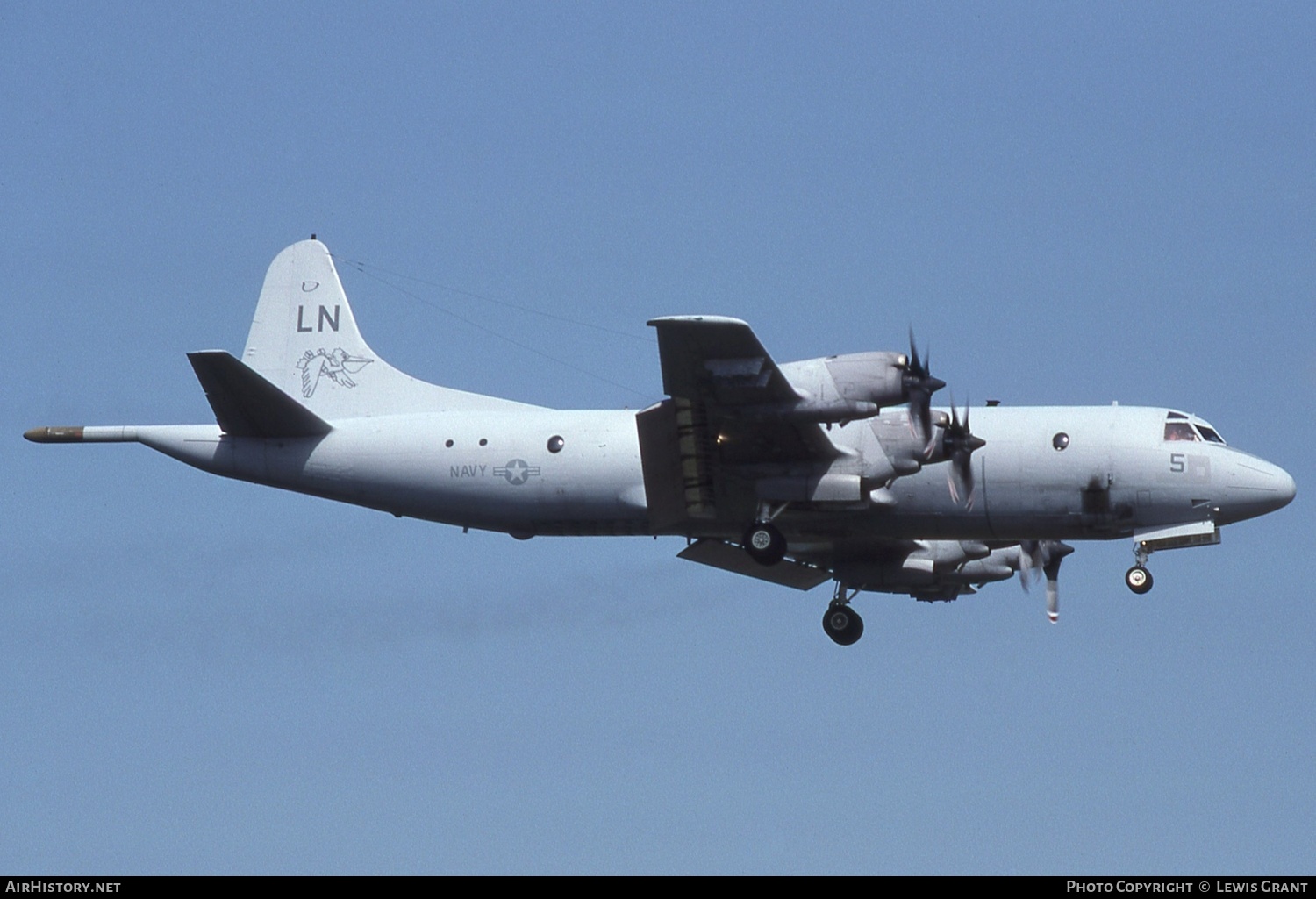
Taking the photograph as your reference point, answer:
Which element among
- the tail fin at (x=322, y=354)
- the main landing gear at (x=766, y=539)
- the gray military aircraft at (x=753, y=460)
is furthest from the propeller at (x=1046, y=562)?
the tail fin at (x=322, y=354)

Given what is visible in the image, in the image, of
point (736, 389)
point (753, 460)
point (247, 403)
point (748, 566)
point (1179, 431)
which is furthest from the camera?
point (748, 566)

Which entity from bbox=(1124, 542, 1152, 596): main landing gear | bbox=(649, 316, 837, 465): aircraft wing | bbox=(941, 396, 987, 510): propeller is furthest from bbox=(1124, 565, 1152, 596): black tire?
bbox=(649, 316, 837, 465): aircraft wing

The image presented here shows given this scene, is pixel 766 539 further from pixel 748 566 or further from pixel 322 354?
pixel 322 354

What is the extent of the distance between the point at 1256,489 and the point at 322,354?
16.1 m

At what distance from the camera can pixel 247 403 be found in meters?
28.7

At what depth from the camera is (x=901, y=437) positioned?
2673 centimetres

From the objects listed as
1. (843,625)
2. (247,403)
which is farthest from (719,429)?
(247,403)

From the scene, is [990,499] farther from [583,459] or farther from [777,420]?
[583,459]

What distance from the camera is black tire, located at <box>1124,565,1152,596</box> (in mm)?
27109

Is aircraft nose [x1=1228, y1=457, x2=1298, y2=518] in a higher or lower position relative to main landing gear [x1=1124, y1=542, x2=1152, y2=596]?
higher

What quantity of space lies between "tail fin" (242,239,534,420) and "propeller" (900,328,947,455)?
713 cm

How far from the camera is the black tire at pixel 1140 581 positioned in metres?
27.1

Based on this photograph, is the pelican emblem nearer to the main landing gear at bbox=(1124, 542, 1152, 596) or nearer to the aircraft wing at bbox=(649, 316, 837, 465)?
the aircraft wing at bbox=(649, 316, 837, 465)

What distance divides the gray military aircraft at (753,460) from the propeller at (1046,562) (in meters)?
1.66
